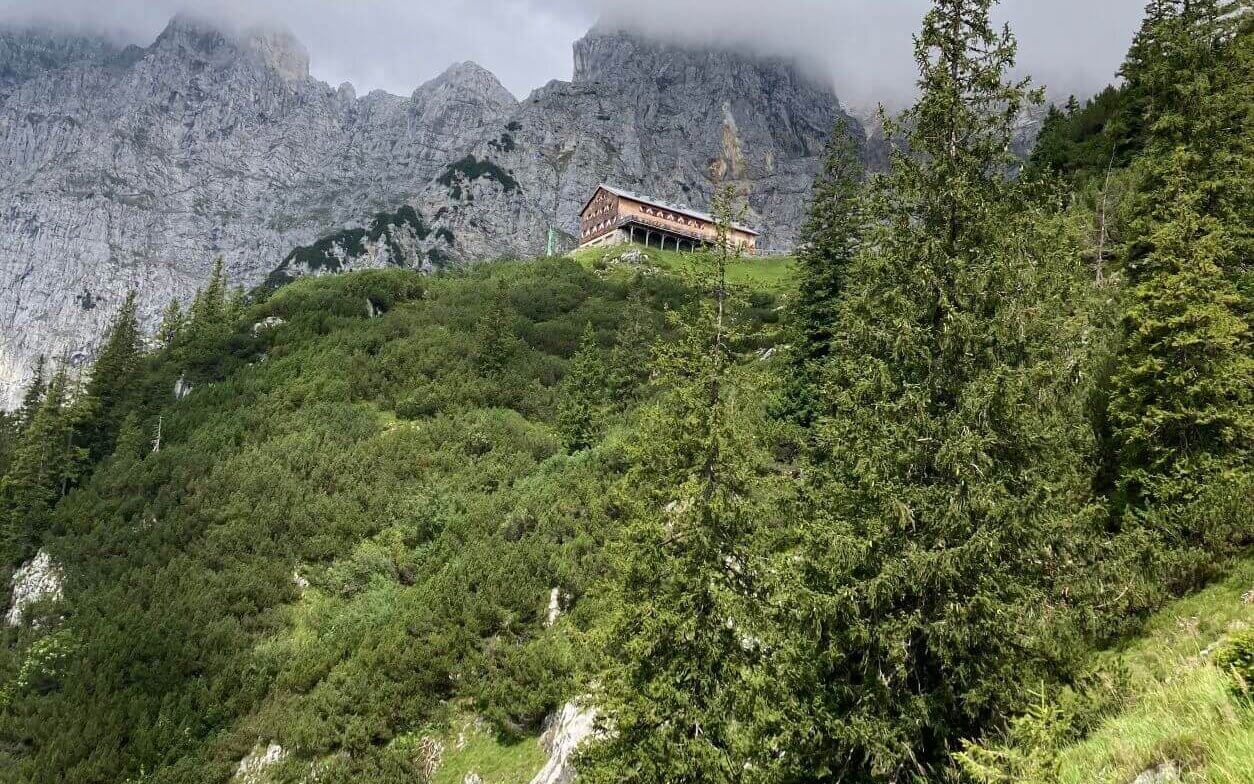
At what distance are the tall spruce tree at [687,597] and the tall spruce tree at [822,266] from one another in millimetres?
14751

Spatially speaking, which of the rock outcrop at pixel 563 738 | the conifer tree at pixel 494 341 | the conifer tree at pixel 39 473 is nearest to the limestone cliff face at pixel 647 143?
the conifer tree at pixel 494 341

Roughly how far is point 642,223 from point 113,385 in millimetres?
61450

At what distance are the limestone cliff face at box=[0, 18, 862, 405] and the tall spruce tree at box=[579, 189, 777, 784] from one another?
14961cm

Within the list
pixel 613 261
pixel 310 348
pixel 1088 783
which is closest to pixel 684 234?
pixel 613 261

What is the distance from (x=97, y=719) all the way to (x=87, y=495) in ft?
59.7

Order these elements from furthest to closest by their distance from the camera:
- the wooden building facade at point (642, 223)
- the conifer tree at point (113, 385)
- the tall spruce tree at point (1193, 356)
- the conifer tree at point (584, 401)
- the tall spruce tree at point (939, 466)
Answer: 1. the wooden building facade at point (642, 223)
2. the conifer tree at point (113, 385)
3. the conifer tree at point (584, 401)
4. the tall spruce tree at point (1193, 356)
5. the tall spruce tree at point (939, 466)

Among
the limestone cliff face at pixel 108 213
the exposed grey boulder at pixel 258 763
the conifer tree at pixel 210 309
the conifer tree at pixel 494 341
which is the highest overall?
the limestone cliff face at pixel 108 213

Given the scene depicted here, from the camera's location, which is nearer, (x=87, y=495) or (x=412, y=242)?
(x=87, y=495)

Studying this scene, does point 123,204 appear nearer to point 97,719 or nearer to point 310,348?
point 310,348

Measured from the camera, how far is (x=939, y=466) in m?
9.83

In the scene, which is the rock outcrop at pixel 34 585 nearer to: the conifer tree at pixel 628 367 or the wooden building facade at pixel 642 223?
the conifer tree at pixel 628 367

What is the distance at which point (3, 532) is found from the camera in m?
35.8

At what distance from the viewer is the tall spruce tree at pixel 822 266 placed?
91.7 feet

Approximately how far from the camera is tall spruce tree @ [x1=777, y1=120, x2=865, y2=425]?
28.0 meters
